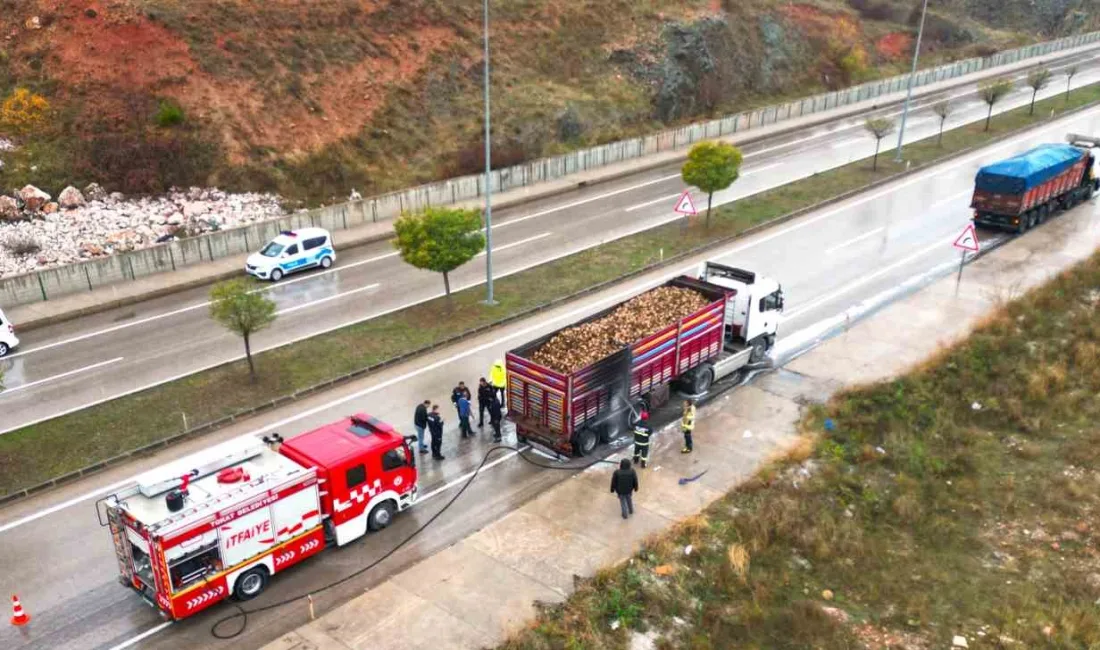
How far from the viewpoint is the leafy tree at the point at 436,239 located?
2734cm

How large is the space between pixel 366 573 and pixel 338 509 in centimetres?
126

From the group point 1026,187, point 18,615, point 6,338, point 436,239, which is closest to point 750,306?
point 436,239

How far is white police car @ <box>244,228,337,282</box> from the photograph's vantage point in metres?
32.1

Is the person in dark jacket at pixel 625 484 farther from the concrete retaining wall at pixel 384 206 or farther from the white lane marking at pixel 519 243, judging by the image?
the concrete retaining wall at pixel 384 206

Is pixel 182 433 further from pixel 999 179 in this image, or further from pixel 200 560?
pixel 999 179

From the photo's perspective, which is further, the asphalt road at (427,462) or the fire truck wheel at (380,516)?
the fire truck wheel at (380,516)

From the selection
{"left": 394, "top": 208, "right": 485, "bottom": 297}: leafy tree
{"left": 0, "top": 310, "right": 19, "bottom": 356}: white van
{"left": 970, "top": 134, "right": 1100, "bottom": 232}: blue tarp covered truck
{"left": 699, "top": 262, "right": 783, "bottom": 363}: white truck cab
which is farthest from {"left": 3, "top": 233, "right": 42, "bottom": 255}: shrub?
{"left": 970, "top": 134, "right": 1100, "bottom": 232}: blue tarp covered truck

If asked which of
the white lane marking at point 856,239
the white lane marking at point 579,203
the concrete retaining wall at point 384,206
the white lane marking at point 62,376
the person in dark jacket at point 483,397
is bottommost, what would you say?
the white lane marking at point 579,203

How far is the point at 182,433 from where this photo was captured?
832 inches

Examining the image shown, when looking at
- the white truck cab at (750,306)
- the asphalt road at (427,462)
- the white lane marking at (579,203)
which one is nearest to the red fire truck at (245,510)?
the asphalt road at (427,462)

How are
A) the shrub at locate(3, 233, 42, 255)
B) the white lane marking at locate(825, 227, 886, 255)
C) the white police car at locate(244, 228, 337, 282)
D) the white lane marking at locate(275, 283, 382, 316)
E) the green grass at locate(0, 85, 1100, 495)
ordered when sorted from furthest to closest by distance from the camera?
the white lane marking at locate(825, 227, 886, 255), the shrub at locate(3, 233, 42, 255), the white police car at locate(244, 228, 337, 282), the white lane marking at locate(275, 283, 382, 316), the green grass at locate(0, 85, 1100, 495)

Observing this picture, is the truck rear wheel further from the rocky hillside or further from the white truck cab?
the rocky hillside

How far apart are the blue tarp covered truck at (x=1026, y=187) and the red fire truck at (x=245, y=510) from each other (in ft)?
87.5

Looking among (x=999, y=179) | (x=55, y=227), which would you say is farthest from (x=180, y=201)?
(x=999, y=179)
